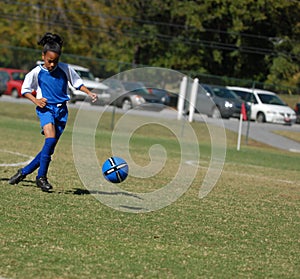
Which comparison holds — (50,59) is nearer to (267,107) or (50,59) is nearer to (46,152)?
(46,152)

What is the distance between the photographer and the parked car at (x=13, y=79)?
116 feet

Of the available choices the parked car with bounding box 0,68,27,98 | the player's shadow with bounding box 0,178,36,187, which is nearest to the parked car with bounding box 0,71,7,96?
the parked car with bounding box 0,68,27,98

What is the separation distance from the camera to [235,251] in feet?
23.5

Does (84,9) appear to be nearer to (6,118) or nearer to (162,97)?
(162,97)

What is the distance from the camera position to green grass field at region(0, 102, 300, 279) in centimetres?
618

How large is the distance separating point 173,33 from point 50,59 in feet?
154

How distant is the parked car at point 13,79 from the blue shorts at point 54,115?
954 inches

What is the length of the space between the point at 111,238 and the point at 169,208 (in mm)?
2457

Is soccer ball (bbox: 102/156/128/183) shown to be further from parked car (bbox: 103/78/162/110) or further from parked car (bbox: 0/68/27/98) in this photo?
parked car (bbox: 0/68/27/98)

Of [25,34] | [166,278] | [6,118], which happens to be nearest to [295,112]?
[6,118]

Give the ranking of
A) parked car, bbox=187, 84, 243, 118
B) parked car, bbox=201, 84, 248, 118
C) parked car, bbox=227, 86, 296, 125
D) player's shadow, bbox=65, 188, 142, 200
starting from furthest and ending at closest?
parked car, bbox=227, 86, 296, 125 < parked car, bbox=201, 84, 248, 118 < parked car, bbox=187, 84, 243, 118 < player's shadow, bbox=65, 188, 142, 200

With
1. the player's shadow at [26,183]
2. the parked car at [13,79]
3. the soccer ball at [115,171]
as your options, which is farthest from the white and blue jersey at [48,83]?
the parked car at [13,79]

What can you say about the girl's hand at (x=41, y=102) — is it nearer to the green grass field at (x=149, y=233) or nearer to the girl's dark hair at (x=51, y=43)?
the girl's dark hair at (x=51, y=43)

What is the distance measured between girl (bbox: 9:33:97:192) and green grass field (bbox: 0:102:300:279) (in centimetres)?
80
